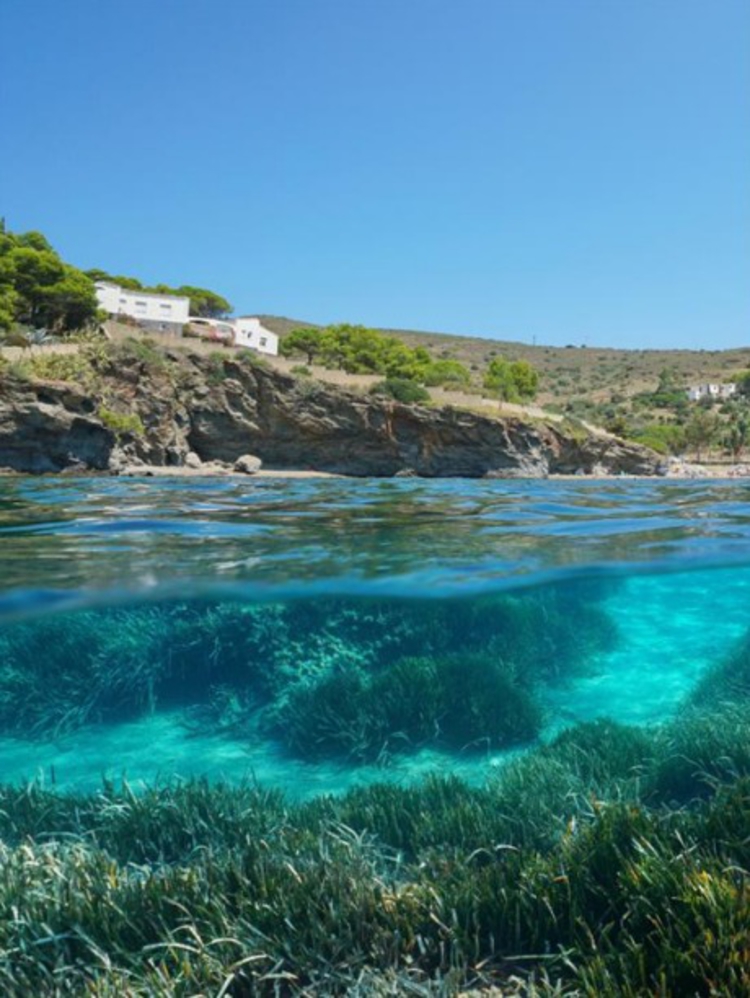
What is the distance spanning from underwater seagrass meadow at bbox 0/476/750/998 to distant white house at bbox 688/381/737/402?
283ft

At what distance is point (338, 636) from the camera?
1159 centimetres

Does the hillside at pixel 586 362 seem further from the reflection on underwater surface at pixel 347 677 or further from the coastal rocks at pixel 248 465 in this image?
the reflection on underwater surface at pixel 347 677

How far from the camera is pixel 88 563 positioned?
9.58 meters

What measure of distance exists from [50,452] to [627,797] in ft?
101

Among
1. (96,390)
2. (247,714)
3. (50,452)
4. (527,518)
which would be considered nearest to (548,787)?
(247,714)

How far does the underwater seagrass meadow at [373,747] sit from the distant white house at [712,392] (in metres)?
86.3

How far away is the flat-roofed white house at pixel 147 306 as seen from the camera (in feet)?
220

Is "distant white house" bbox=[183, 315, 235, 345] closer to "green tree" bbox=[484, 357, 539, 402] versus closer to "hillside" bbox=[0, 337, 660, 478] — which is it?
"hillside" bbox=[0, 337, 660, 478]

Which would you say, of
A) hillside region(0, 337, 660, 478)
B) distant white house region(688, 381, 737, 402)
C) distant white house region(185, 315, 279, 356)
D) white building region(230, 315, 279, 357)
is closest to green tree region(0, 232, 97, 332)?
hillside region(0, 337, 660, 478)

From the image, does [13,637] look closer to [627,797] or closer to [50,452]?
[627,797]

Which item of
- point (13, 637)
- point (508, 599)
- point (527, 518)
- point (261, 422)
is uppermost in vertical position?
point (261, 422)

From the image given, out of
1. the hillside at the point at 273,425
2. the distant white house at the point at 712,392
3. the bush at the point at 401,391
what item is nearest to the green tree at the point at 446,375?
the bush at the point at 401,391

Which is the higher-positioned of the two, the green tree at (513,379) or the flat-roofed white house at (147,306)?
the flat-roofed white house at (147,306)

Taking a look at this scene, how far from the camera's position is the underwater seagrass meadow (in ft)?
10.6
